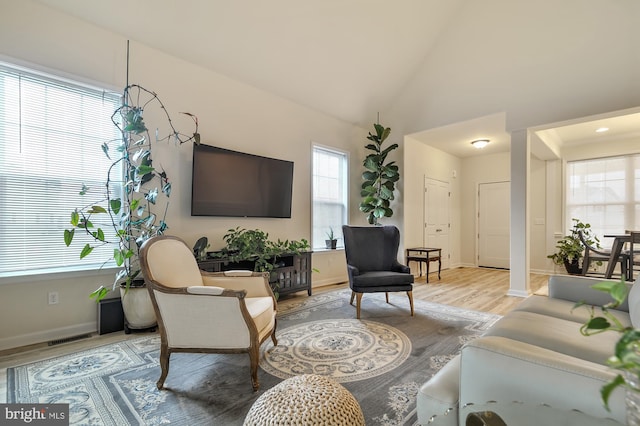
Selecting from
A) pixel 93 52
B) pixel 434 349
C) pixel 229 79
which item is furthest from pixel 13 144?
pixel 434 349

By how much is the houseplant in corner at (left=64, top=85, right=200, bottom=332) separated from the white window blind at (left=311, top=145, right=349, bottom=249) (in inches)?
84.8

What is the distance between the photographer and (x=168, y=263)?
213 centimetres

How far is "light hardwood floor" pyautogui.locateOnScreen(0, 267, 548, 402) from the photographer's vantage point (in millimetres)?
2322

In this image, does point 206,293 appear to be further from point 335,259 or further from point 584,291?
point 335,259

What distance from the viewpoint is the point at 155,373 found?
2.04 m

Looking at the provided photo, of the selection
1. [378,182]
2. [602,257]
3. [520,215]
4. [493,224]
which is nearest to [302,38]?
[378,182]

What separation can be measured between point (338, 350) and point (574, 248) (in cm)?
539

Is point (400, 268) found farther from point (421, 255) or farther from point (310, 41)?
point (310, 41)

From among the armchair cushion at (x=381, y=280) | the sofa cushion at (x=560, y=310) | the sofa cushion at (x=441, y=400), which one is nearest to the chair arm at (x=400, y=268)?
the armchair cushion at (x=381, y=280)

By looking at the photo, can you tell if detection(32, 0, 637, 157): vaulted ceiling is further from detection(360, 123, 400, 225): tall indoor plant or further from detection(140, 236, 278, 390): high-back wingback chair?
detection(140, 236, 278, 390): high-back wingback chair

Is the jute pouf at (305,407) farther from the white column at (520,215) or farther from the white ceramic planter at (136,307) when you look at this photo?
the white column at (520,215)

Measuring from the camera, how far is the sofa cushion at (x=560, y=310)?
1.83 m

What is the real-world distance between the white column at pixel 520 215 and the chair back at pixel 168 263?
13.8ft

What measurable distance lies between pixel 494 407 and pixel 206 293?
1.51m
